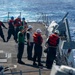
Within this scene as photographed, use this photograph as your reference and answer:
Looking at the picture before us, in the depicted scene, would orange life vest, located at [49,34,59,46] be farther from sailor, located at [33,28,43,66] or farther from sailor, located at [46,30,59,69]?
sailor, located at [33,28,43,66]

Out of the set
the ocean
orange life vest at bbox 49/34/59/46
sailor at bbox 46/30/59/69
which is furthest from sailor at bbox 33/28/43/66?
the ocean

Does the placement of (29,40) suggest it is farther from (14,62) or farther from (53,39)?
(53,39)

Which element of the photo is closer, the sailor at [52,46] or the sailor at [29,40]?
the sailor at [52,46]

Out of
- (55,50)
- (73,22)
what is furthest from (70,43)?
(73,22)

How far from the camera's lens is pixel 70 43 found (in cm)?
1727

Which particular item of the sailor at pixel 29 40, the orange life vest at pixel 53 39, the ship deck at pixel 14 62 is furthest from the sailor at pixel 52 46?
the sailor at pixel 29 40

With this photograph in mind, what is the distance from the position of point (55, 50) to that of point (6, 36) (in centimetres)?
865

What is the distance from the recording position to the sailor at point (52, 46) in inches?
675

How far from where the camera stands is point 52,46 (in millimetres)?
17281

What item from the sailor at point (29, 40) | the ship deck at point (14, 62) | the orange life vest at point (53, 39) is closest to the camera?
the ship deck at point (14, 62)

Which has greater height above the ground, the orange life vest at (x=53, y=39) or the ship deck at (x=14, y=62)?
the orange life vest at (x=53, y=39)

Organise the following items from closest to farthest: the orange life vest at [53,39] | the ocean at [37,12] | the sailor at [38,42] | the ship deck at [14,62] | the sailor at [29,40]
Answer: the ship deck at [14,62]
the orange life vest at [53,39]
the sailor at [38,42]
the sailor at [29,40]
the ocean at [37,12]

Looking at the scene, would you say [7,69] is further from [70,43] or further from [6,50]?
[6,50]

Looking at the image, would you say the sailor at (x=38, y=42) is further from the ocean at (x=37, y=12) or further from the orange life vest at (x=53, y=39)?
the ocean at (x=37, y=12)
